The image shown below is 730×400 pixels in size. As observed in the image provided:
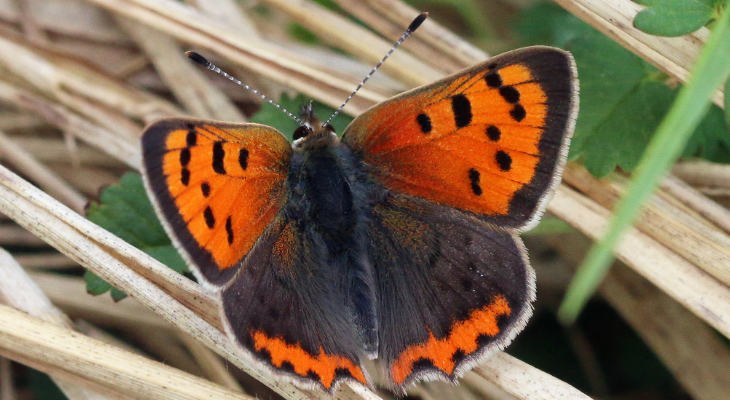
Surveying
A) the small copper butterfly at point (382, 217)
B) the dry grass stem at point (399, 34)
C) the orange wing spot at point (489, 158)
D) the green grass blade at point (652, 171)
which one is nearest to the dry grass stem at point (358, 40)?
the dry grass stem at point (399, 34)

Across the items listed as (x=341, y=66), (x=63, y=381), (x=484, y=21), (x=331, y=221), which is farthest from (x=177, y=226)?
(x=484, y=21)

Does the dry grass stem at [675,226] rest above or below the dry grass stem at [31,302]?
above

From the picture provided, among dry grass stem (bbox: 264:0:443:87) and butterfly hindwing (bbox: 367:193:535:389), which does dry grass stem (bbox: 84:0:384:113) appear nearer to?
dry grass stem (bbox: 264:0:443:87)

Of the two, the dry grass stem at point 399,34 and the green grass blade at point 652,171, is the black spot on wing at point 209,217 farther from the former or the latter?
the dry grass stem at point 399,34

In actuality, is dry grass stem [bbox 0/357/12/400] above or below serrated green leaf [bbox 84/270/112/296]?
below

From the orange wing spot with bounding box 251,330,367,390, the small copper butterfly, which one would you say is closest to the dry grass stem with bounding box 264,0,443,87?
the small copper butterfly
